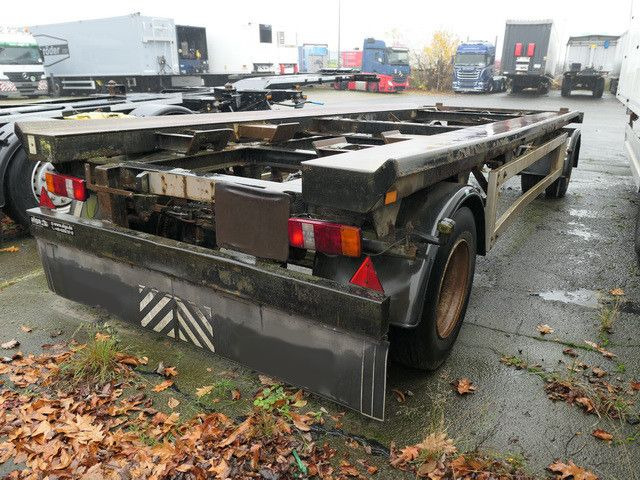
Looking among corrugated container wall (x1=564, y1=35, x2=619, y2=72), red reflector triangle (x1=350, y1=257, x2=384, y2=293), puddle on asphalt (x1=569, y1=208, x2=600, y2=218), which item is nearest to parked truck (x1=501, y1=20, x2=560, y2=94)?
corrugated container wall (x1=564, y1=35, x2=619, y2=72)

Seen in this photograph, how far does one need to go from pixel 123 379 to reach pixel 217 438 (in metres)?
0.88

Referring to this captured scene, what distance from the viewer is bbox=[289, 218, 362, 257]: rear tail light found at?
234 centimetres

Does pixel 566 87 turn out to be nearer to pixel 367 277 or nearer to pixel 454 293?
pixel 454 293

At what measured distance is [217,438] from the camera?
265 centimetres

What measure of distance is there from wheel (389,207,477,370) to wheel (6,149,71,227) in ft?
13.9

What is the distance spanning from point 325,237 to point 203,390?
4.42 feet

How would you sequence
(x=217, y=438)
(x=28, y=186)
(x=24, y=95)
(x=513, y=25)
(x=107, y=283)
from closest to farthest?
(x=217, y=438), (x=107, y=283), (x=28, y=186), (x=24, y=95), (x=513, y=25)

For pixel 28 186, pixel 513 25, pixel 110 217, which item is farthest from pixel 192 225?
pixel 513 25

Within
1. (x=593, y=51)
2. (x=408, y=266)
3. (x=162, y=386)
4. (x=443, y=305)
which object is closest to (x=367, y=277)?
(x=408, y=266)

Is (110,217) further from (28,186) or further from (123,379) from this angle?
(28,186)

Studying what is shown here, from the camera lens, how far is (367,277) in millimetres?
2471

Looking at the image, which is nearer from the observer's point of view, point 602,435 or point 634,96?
point 602,435

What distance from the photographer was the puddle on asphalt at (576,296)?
4.35 m

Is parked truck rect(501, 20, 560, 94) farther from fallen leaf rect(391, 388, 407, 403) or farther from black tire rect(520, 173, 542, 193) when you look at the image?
fallen leaf rect(391, 388, 407, 403)
